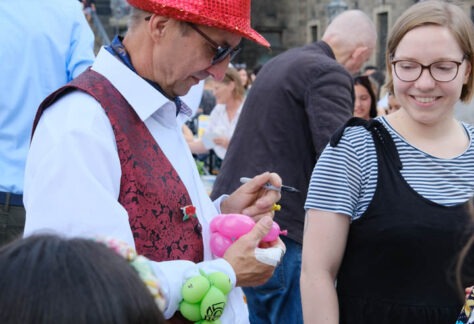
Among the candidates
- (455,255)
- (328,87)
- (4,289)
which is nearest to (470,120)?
(328,87)

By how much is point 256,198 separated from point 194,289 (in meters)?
0.59

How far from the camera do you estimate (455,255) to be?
2213 millimetres

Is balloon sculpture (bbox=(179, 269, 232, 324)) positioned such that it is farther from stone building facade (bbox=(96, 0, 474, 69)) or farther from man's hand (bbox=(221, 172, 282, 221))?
stone building facade (bbox=(96, 0, 474, 69))

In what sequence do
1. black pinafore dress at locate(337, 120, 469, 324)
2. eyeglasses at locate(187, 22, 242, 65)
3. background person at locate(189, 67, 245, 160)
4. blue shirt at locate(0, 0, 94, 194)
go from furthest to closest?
1. background person at locate(189, 67, 245, 160)
2. blue shirt at locate(0, 0, 94, 194)
3. black pinafore dress at locate(337, 120, 469, 324)
4. eyeglasses at locate(187, 22, 242, 65)

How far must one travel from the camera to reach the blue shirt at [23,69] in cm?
316

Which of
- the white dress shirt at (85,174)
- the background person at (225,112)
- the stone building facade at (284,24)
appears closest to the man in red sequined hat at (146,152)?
the white dress shirt at (85,174)

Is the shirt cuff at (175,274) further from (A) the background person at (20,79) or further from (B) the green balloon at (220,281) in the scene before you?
(A) the background person at (20,79)

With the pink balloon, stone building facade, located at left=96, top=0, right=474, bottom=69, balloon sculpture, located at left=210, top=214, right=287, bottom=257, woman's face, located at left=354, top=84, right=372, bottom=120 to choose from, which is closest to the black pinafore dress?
balloon sculpture, located at left=210, top=214, right=287, bottom=257

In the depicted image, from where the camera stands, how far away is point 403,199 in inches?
87.7

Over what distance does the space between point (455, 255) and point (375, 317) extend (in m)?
0.30

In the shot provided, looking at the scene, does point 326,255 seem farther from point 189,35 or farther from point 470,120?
point 470,120

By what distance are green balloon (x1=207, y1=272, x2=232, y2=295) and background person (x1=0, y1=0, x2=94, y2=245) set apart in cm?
154

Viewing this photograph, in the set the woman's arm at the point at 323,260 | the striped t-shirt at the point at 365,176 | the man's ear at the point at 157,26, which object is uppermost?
the man's ear at the point at 157,26

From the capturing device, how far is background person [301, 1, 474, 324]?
2.21 meters
